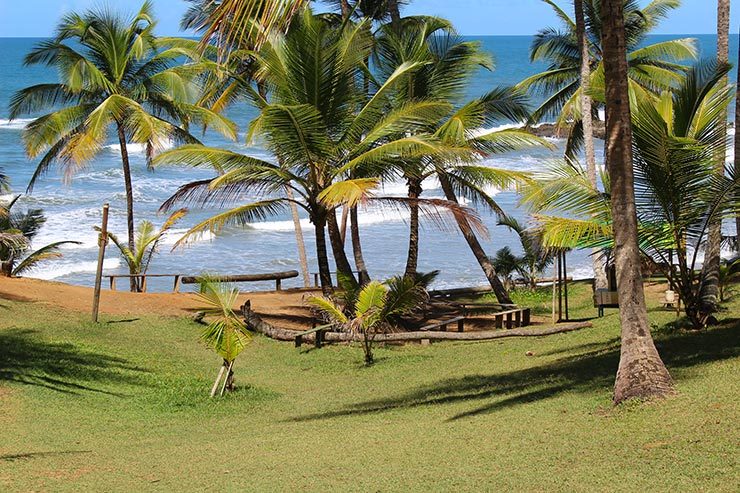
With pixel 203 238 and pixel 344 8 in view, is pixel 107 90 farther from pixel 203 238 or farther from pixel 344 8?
pixel 203 238

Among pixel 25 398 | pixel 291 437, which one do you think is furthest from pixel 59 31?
pixel 291 437

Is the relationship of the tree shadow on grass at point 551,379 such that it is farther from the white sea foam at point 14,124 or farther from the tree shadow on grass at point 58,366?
the white sea foam at point 14,124

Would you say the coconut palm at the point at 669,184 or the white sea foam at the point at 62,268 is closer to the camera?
the coconut palm at the point at 669,184

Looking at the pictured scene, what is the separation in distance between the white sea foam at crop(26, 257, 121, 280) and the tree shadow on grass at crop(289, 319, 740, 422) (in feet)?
65.1

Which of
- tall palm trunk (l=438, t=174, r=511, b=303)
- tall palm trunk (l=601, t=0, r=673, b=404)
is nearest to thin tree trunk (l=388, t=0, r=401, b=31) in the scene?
tall palm trunk (l=438, t=174, r=511, b=303)

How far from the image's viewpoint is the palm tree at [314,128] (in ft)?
53.7

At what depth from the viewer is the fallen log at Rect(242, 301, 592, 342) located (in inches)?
634

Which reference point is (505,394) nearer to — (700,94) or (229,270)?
(700,94)

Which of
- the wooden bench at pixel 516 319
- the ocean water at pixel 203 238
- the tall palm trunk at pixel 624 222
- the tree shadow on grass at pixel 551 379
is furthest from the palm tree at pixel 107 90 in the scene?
the tall palm trunk at pixel 624 222

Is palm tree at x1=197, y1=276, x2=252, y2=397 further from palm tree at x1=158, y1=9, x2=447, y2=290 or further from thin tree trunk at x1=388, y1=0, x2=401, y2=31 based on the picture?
thin tree trunk at x1=388, y1=0, x2=401, y2=31

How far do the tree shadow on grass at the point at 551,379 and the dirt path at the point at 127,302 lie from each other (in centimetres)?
710

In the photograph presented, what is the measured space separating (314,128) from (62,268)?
57.5ft

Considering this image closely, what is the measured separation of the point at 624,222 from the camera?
9898 millimetres

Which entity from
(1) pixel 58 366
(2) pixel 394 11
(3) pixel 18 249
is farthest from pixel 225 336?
(2) pixel 394 11
